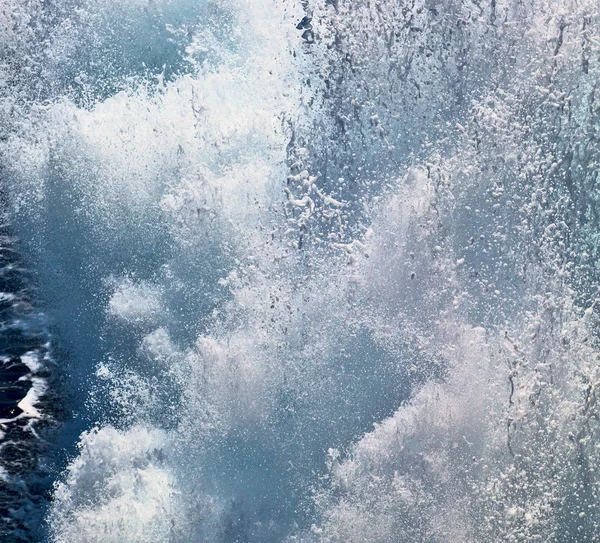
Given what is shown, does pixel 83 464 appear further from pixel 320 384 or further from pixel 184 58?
pixel 184 58

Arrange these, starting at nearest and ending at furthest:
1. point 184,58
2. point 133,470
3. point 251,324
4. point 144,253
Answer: point 133,470, point 251,324, point 144,253, point 184,58

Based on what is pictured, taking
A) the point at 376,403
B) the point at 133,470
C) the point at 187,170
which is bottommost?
the point at 133,470

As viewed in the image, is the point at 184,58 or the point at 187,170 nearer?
the point at 187,170

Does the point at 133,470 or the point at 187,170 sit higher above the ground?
the point at 187,170

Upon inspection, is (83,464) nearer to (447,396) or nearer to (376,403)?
(376,403)

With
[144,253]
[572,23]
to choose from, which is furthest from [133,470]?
[572,23]

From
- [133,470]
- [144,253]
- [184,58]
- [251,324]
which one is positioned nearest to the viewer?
[133,470]

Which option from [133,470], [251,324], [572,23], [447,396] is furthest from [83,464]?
[572,23]
